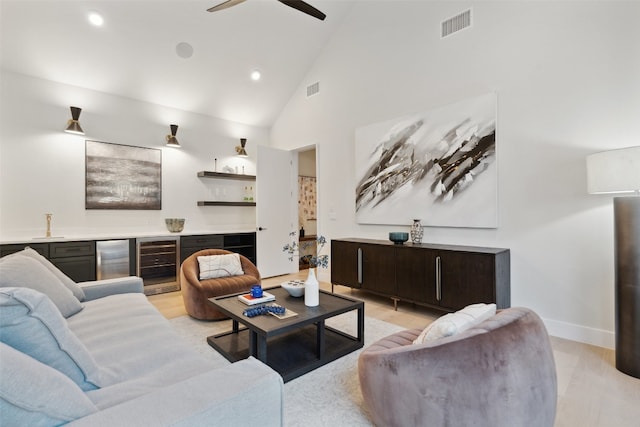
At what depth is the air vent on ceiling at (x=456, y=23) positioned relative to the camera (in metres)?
3.52

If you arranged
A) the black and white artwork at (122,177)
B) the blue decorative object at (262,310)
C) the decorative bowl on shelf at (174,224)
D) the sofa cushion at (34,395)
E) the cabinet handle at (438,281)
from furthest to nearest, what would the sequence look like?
1. the decorative bowl on shelf at (174,224)
2. the black and white artwork at (122,177)
3. the cabinet handle at (438,281)
4. the blue decorative object at (262,310)
5. the sofa cushion at (34,395)

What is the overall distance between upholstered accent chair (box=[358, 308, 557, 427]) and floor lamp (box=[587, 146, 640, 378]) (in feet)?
4.28

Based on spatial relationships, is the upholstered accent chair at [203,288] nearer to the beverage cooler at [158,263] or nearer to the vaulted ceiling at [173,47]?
the beverage cooler at [158,263]

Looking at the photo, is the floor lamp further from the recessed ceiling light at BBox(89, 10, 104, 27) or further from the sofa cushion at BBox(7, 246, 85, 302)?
the recessed ceiling light at BBox(89, 10, 104, 27)

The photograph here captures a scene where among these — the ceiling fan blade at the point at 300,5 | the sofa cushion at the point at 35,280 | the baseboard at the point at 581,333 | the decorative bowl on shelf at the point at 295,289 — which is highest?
the ceiling fan blade at the point at 300,5

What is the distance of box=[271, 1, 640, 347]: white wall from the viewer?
268 centimetres

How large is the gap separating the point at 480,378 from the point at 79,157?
531 cm

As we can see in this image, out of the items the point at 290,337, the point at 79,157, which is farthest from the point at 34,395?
the point at 79,157

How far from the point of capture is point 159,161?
199 inches

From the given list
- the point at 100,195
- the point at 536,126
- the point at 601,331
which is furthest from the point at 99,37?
the point at 601,331

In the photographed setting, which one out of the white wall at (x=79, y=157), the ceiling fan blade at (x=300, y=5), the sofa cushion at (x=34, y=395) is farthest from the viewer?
the white wall at (x=79, y=157)

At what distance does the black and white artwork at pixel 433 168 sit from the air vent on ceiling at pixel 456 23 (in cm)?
88

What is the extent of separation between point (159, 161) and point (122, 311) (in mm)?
3411

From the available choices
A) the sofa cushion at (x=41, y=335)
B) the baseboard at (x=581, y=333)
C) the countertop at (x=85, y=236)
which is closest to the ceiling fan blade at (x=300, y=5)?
the sofa cushion at (x=41, y=335)
